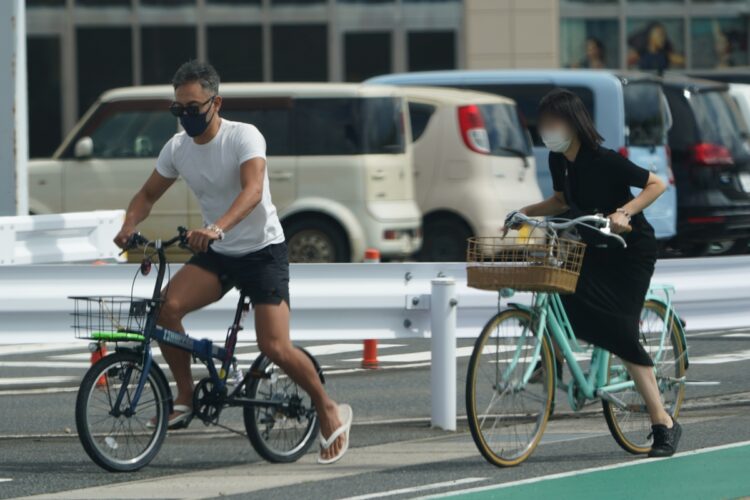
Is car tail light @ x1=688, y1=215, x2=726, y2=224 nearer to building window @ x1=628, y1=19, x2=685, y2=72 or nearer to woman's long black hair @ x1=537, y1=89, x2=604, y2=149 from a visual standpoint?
woman's long black hair @ x1=537, y1=89, x2=604, y2=149

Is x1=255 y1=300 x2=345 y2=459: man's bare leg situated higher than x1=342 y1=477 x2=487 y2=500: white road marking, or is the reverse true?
x1=255 y1=300 x2=345 y2=459: man's bare leg

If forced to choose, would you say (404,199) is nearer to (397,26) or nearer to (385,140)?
(385,140)

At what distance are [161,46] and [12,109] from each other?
19426 millimetres

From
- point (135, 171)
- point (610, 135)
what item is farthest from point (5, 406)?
point (610, 135)

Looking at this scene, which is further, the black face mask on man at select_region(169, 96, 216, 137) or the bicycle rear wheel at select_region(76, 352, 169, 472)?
the black face mask on man at select_region(169, 96, 216, 137)

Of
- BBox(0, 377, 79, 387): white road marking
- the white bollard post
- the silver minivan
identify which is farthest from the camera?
the silver minivan

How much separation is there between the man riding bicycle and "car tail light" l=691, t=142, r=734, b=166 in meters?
11.8

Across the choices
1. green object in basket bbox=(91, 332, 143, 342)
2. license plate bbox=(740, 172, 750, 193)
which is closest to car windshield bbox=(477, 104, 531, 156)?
license plate bbox=(740, 172, 750, 193)

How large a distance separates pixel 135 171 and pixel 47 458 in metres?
9.81

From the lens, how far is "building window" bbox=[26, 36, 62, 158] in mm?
31688

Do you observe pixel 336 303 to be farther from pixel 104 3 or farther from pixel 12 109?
pixel 104 3

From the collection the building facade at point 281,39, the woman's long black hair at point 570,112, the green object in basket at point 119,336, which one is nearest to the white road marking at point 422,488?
the green object in basket at point 119,336

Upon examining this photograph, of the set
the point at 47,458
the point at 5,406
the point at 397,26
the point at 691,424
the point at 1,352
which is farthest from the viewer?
the point at 397,26

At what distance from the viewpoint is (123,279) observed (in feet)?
29.7
